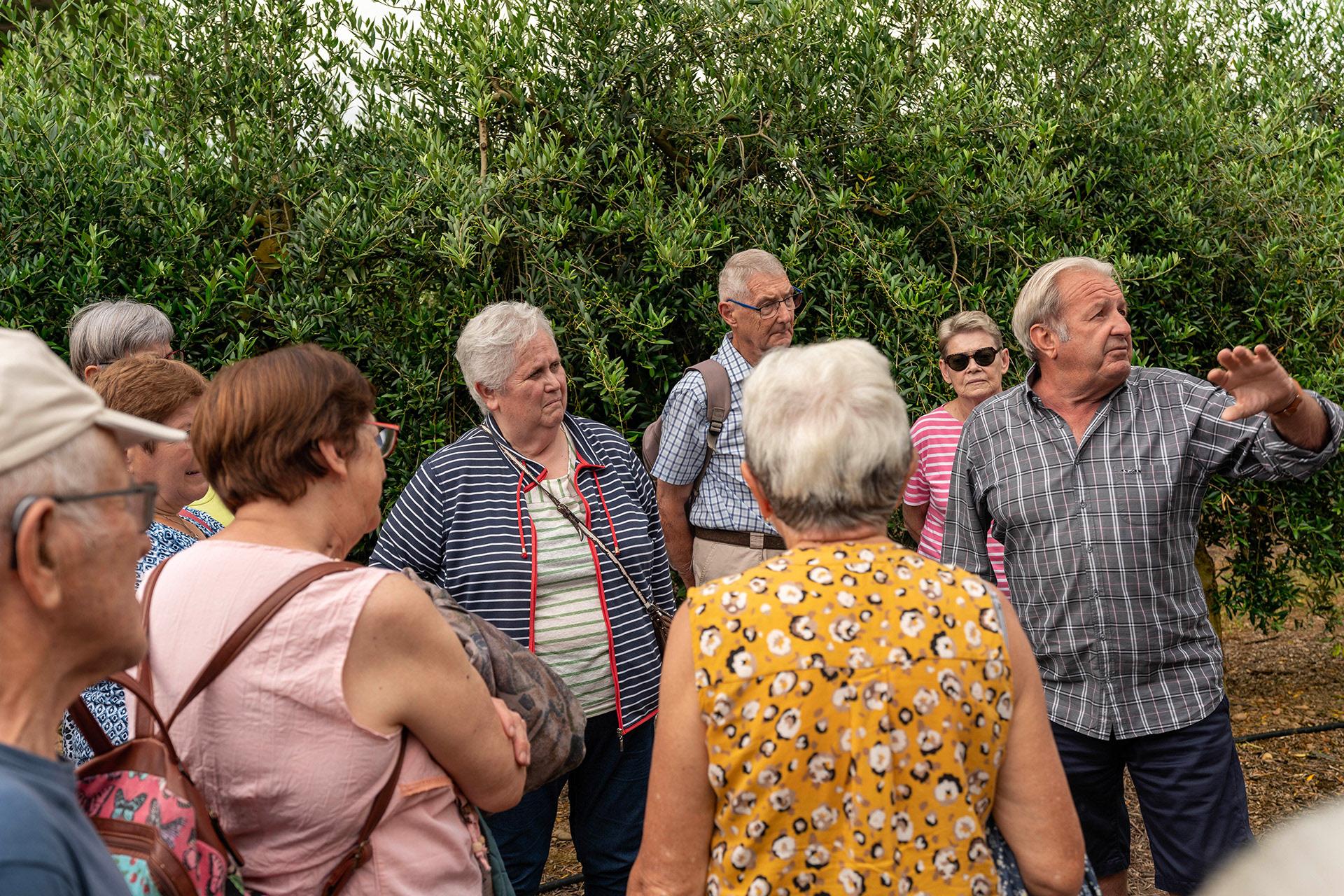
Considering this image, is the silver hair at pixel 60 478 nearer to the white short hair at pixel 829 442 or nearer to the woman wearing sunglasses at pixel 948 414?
the white short hair at pixel 829 442

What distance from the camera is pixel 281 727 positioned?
185 cm

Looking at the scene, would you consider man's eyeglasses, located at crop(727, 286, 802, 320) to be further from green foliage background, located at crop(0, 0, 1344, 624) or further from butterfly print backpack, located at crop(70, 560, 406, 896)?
butterfly print backpack, located at crop(70, 560, 406, 896)

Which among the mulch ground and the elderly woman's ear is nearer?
the elderly woman's ear

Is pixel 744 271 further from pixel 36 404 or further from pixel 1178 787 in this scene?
pixel 36 404

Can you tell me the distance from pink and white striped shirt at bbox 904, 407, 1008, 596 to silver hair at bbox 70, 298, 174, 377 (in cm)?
288

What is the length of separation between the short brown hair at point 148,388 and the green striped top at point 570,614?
1.03m

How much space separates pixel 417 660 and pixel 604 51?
3795 mm

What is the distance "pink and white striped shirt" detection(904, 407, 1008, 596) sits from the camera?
14.2 feet

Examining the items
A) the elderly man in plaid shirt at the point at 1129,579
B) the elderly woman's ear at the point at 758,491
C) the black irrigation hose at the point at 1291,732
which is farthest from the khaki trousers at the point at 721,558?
the black irrigation hose at the point at 1291,732

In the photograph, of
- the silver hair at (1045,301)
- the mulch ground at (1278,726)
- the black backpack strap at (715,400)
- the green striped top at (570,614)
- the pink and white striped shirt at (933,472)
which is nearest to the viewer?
the green striped top at (570,614)

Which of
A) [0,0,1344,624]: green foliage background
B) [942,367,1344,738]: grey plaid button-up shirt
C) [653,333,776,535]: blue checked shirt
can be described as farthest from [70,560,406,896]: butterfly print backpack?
[0,0,1344,624]: green foliage background

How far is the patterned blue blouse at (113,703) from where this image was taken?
91.6 inches

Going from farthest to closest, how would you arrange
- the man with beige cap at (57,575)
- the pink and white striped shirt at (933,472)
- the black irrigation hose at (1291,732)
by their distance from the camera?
the black irrigation hose at (1291,732), the pink and white striped shirt at (933,472), the man with beige cap at (57,575)

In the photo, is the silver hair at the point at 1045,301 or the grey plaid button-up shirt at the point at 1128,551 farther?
the silver hair at the point at 1045,301
